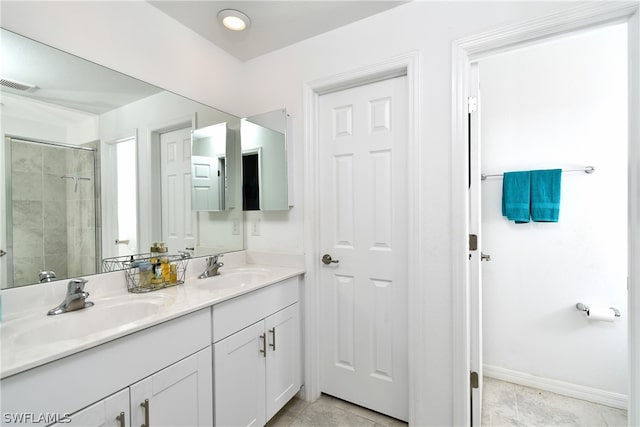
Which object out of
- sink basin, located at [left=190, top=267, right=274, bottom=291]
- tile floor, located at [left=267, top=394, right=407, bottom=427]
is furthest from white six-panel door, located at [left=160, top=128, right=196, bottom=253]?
tile floor, located at [left=267, top=394, right=407, bottom=427]

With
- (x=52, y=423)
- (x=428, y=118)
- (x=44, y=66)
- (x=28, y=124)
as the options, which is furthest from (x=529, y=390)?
(x=44, y=66)

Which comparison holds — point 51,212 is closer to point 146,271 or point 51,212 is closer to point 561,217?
point 146,271

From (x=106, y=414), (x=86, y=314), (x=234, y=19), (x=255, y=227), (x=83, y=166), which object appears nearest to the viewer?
(x=106, y=414)

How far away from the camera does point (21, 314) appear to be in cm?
106

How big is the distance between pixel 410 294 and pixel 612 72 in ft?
6.47

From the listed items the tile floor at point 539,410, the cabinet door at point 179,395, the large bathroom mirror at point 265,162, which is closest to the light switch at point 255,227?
the large bathroom mirror at point 265,162

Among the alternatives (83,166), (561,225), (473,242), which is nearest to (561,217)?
(561,225)

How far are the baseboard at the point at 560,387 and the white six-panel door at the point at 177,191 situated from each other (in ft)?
7.86

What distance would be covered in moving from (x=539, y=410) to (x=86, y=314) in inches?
100

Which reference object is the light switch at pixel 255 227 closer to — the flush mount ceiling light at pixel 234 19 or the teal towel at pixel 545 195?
the flush mount ceiling light at pixel 234 19

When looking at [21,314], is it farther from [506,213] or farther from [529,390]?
[529,390]

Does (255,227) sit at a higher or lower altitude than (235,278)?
higher

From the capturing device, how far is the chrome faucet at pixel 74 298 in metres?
1.09

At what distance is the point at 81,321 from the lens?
107 cm
